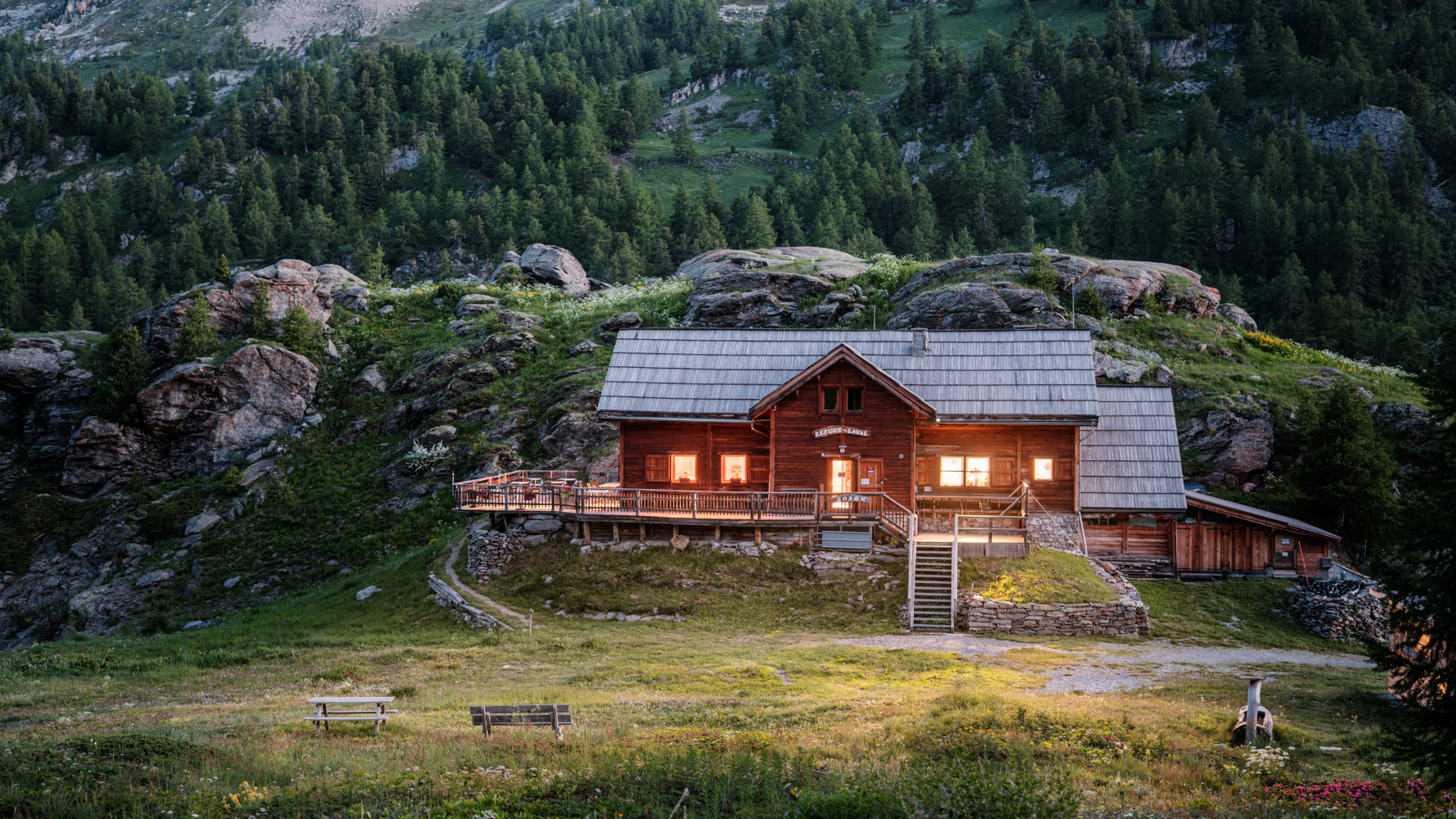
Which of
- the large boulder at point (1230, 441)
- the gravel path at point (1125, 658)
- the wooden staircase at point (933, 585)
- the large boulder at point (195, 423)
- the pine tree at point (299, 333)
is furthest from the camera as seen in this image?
the pine tree at point (299, 333)

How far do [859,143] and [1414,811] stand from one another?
11577 cm

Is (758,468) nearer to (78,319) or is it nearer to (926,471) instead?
(926,471)

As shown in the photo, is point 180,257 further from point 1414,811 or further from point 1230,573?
point 1414,811

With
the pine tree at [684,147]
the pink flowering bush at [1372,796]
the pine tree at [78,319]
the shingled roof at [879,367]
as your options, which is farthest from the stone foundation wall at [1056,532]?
the pine tree at [684,147]

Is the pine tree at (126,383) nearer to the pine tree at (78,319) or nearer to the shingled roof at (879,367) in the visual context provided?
the shingled roof at (879,367)

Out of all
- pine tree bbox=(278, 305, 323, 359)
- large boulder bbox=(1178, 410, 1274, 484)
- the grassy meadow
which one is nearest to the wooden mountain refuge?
the grassy meadow

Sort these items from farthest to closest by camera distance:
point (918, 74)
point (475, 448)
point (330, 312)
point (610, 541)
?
point (918, 74), point (330, 312), point (475, 448), point (610, 541)

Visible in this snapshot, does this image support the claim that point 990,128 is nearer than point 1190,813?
No

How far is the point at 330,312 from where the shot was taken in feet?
200

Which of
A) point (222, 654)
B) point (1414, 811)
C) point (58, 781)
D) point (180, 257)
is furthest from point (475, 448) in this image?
point (180, 257)

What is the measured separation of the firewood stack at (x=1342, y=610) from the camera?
2859cm

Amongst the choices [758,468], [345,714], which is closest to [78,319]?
[758,468]

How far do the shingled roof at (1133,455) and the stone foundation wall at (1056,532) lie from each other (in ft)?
4.25

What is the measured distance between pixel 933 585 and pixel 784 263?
37.4m
